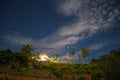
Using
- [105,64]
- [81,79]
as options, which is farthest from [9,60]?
[105,64]

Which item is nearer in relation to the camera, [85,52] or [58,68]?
[58,68]

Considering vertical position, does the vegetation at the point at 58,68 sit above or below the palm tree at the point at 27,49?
below

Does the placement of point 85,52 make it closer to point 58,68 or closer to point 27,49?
point 27,49

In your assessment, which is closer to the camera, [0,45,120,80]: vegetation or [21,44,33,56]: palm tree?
[0,45,120,80]: vegetation

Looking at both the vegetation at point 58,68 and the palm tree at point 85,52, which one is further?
the palm tree at point 85,52

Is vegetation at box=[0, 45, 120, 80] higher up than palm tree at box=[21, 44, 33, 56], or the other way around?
palm tree at box=[21, 44, 33, 56]

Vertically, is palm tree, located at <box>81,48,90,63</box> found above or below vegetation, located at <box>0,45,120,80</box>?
above

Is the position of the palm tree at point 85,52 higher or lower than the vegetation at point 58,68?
higher

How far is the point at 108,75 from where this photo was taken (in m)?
18.2

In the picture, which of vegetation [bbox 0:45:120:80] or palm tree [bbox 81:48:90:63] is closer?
vegetation [bbox 0:45:120:80]

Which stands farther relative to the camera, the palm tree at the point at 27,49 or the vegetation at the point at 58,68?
the palm tree at the point at 27,49

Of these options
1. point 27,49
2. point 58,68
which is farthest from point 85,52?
point 58,68

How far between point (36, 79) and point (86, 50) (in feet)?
242

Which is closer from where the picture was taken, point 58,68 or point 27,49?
point 58,68
